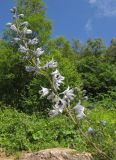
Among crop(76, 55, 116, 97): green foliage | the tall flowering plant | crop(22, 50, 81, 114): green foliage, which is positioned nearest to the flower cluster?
the tall flowering plant

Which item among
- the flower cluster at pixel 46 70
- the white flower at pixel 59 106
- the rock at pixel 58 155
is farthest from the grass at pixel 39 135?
the white flower at pixel 59 106

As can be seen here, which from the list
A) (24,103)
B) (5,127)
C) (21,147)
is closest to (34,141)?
(21,147)

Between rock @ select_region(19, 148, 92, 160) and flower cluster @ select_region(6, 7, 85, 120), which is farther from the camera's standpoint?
rock @ select_region(19, 148, 92, 160)

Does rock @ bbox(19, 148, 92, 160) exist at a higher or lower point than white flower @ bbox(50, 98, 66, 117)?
higher

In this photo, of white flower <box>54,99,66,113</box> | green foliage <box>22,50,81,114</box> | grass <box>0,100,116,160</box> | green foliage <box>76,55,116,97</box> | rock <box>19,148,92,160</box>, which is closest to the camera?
white flower <box>54,99,66,113</box>


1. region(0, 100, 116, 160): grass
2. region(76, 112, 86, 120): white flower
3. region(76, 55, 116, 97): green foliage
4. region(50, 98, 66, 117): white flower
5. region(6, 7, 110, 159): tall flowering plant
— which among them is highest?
region(76, 55, 116, 97): green foliage

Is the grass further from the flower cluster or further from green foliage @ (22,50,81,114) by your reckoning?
the flower cluster

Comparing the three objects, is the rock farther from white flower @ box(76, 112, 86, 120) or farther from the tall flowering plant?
white flower @ box(76, 112, 86, 120)

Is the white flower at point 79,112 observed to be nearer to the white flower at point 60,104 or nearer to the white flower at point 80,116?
the white flower at point 80,116

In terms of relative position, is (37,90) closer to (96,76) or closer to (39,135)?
(39,135)

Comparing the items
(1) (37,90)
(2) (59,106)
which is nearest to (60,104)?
(2) (59,106)

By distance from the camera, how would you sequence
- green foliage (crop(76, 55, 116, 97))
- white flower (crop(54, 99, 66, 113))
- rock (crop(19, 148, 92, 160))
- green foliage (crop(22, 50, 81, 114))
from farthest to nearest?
green foliage (crop(76, 55, 116, 97))
green foliage (crop(22, 50, 81, 114))
rock (crop(19, 148, 92, 160))
white flower (crop(54, 99, 66, 113))

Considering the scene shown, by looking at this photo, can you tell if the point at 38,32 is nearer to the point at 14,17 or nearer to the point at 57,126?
the point at 57,126

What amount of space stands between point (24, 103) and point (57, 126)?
501 cm
